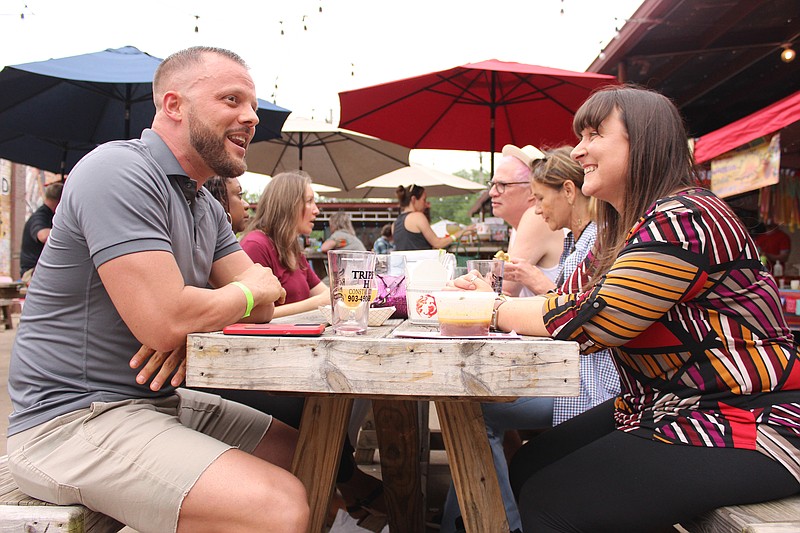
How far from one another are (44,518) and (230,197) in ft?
7.88

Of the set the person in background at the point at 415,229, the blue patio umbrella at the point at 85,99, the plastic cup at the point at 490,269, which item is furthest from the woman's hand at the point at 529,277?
the person in background at the point at 415,229

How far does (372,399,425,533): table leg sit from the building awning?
2.86 m

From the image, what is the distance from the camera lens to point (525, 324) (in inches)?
63.9

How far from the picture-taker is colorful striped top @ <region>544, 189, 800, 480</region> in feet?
4.71

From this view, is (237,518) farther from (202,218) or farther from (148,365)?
(202,218)

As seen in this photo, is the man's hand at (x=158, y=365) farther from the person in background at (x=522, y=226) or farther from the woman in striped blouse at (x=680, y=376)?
the person in background at (x=522, y=226)

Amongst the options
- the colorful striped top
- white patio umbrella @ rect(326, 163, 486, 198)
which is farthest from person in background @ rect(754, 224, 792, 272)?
the colorful striped top

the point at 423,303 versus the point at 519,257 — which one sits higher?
the point at 519,257

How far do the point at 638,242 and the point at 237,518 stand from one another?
3.51 ft

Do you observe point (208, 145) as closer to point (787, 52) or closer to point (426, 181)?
point (787, 52)

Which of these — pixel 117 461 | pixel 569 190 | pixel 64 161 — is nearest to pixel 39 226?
pixel 64 161

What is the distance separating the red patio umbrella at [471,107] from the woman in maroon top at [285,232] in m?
2.25

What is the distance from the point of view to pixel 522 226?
358cm

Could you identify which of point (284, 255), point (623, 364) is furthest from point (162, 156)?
point (284, 255)
